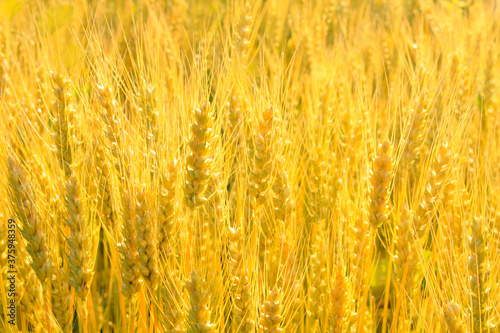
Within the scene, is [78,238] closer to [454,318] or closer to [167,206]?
[167,206]

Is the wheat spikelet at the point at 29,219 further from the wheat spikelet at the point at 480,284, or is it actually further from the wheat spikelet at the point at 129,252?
the wheat spikelet at the point at 480,284

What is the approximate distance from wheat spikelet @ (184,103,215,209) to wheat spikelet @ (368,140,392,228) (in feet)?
1.61

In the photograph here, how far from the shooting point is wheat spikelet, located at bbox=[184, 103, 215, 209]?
1.19m

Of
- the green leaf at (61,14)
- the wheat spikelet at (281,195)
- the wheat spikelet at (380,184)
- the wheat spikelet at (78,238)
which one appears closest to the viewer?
the wheat spikelet at (78,238)

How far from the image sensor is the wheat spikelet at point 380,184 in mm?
1325

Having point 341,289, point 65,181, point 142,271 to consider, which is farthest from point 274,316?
point 65,181

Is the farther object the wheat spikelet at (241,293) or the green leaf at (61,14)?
the green leaf at (61,14)

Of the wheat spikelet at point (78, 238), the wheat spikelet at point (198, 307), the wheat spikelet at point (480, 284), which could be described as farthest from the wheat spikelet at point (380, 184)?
the wheat spikelet at point (78, 238)

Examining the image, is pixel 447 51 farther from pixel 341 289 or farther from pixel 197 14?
pixel 197 14

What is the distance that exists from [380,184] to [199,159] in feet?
1.76

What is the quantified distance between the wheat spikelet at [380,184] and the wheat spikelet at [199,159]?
0.49 m

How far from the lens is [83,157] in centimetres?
135

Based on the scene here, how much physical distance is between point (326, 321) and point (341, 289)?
A: 0.16 m

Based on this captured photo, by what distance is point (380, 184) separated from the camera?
4.39ft
